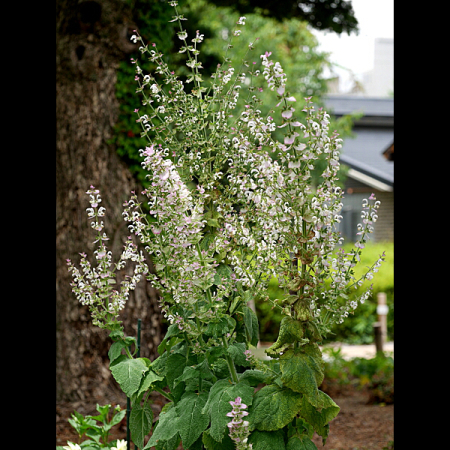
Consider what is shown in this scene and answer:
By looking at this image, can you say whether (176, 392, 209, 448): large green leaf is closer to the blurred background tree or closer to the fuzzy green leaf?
the fuzzy green leaf

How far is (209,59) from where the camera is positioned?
22.2ft

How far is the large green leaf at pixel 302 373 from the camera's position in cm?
200

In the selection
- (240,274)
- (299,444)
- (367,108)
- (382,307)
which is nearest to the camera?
(299,444)

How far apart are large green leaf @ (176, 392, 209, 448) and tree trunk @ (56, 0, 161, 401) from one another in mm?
2453

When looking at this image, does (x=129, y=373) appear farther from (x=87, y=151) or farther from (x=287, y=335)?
(x=87, y=151)

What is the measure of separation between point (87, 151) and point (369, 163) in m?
16.2

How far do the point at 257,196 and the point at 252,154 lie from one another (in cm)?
18

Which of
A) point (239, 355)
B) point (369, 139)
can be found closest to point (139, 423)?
point (239, 355)

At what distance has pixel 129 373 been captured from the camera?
230cm

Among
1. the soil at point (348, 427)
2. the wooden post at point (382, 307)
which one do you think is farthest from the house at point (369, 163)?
the soil at point (348, 427)

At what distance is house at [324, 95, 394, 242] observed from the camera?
18.5m

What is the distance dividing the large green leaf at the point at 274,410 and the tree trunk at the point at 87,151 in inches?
106

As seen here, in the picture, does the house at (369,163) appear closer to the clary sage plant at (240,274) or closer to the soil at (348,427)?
the soil at (348,427)
